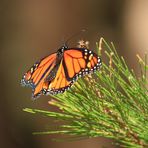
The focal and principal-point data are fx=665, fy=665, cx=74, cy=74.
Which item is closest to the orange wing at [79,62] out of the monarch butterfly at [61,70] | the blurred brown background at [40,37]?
the monarch butterfly at [61,70]

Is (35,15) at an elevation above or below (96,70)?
above

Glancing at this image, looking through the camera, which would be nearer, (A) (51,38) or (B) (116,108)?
(B) (116,108)

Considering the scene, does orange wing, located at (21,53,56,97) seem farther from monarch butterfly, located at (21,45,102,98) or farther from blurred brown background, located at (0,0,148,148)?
blurred brown background, located at (0,0,148,148)

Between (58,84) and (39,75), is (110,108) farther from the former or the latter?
(39,75)

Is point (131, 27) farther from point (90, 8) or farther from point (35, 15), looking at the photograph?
point (35, 15)

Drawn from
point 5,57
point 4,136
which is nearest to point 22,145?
point 4,136

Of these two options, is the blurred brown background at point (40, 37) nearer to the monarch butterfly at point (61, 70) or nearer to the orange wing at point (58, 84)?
the monarch butterfly at point (61, 70)

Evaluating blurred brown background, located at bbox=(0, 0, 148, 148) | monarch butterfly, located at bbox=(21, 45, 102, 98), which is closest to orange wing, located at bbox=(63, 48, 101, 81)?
monarch butterfly, located at bbox=(21, 45, 102, 98)

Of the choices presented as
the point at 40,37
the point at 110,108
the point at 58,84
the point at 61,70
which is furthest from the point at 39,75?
the point at 40,37
